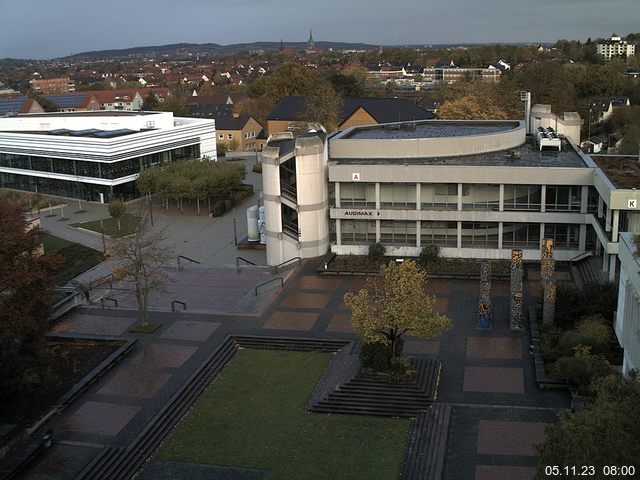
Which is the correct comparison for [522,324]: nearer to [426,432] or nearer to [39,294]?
[426,432]

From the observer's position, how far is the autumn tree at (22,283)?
25.1 meters

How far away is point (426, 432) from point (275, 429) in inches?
190

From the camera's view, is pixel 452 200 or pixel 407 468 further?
pixel 452 200

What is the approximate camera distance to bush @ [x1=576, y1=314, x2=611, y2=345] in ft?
86.8

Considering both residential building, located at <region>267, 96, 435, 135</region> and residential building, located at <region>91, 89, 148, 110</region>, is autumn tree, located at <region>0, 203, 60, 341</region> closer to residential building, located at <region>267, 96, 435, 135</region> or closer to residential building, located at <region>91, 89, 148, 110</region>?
residential building, located at <region>267, 96, 435, 135</region>

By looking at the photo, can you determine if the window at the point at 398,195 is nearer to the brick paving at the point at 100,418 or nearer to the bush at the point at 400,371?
the bush at the point at 400,371

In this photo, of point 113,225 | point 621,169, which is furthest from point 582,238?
point 113,225

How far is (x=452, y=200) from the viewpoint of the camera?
3956 centimetres

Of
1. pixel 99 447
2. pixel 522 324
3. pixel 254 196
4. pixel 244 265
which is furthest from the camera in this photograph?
pixel 254 196

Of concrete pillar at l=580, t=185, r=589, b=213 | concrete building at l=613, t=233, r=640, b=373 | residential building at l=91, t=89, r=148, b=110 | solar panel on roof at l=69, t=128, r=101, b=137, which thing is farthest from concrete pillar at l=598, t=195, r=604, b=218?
residential building at l=91, t=89, r=148, b=110

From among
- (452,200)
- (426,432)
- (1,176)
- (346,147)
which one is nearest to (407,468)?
(426,432)

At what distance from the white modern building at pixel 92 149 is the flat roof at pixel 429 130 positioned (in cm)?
2306

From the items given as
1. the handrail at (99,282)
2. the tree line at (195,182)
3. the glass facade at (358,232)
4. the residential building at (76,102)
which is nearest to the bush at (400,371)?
the glass facade at (358,232)

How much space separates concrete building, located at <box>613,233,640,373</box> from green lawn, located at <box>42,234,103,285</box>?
29.6 metres
